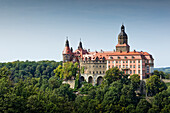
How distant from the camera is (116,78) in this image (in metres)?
93.5

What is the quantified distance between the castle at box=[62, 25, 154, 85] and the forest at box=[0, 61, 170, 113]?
320cm

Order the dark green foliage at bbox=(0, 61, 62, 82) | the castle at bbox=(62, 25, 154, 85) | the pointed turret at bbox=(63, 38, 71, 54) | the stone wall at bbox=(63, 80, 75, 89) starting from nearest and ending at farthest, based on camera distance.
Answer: the castle at bbox=(62, 25, 154, 85) → the stone wall at bbox=(63, 80, 75, 89) → the pointed turret at bbox=(63, 38, 71, 54) → the dark green foliage at bbox=(0, 61, 62, 82)

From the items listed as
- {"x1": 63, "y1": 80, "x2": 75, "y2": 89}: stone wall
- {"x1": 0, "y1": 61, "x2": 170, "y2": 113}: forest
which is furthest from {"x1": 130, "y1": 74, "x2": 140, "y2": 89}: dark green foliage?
{"x1": 63, "y1": 80, "x2": 75, "y2": 89}: stone wall

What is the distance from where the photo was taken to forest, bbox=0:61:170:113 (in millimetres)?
61541

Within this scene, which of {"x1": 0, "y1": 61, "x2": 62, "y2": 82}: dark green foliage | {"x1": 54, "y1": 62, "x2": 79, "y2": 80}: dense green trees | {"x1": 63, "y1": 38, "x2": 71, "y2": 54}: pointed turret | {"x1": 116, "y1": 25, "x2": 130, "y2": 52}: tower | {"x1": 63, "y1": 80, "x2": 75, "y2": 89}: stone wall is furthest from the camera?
{"x1": 0, "y1": 61, "x2": 62, "y2": 82}: dark green foliage

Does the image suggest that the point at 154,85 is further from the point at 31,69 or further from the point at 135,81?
the point at 31,69

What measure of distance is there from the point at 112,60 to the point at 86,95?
1514cm

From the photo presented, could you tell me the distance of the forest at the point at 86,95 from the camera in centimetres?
6154

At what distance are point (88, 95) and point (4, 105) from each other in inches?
1468

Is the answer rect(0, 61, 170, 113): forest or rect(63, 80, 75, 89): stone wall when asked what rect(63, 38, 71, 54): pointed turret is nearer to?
rect(0, 61, 170, 113): forest

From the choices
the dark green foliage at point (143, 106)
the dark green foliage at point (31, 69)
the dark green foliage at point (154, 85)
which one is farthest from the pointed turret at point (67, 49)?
the dark green foliage at point (31, 69)

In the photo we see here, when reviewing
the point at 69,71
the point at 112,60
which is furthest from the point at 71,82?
the point at 112,60

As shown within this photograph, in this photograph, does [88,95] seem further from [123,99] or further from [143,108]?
[143,108]

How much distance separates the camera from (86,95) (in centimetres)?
9512
